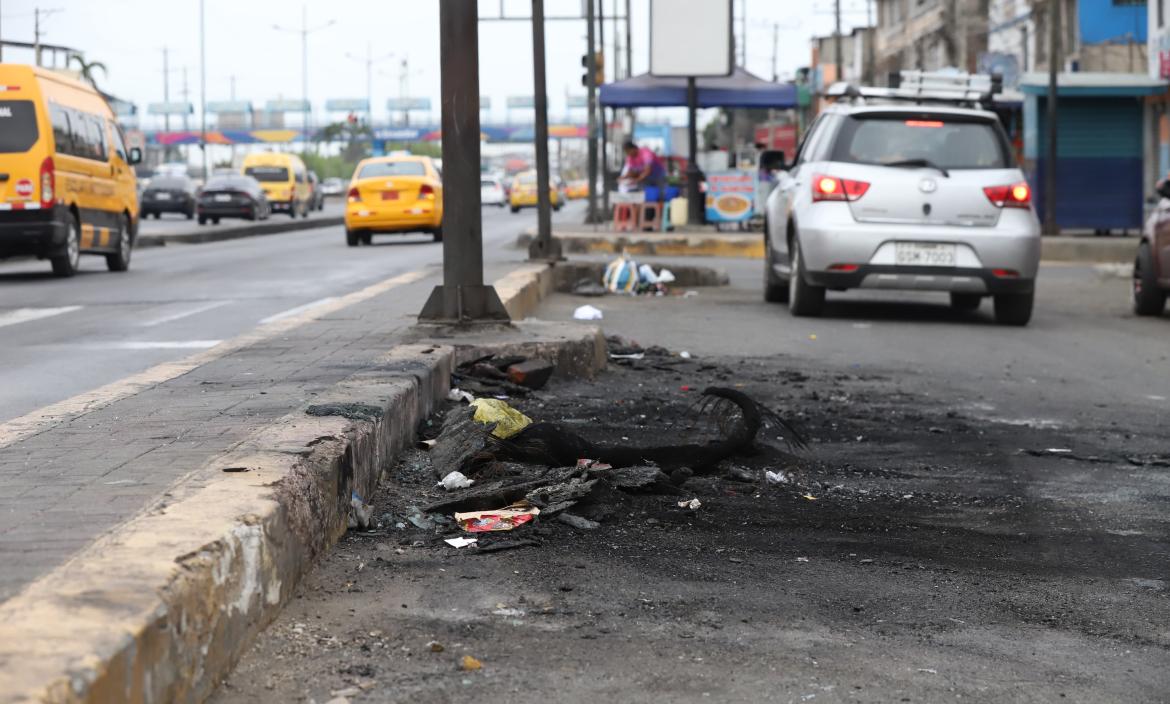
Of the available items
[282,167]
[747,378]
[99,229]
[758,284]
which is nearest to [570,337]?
[747,378]

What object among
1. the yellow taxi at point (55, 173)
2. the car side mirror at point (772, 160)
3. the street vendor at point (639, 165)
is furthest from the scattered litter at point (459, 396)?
the street vendor at point (639, 165)

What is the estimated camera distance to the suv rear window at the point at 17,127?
698 inches

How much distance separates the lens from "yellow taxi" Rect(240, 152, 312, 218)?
180 ft

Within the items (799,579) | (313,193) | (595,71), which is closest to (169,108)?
(313,193)

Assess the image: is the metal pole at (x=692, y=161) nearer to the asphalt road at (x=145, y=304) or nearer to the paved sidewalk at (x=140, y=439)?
the asphalt road at (x=145, y=304)

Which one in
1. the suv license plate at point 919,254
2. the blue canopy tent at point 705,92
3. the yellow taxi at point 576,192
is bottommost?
the suv license plate at point 919,254

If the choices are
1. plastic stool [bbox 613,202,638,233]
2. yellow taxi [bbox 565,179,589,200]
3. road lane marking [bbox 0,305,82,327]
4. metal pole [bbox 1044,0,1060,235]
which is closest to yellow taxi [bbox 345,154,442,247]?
plastic stool [bbox 613,202,638,233]

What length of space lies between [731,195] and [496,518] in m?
25.0

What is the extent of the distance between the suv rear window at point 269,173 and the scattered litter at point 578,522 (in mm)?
51822

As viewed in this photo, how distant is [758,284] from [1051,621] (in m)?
14.2

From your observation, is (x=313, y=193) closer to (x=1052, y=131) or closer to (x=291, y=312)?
(x=1052, y=131)

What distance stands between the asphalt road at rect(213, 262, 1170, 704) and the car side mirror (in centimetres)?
607

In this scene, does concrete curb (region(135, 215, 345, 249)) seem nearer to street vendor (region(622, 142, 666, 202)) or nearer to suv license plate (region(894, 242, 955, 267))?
street vendor (region(622, 142, 666, 202))

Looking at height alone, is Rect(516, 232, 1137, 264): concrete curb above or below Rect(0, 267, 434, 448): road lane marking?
above
